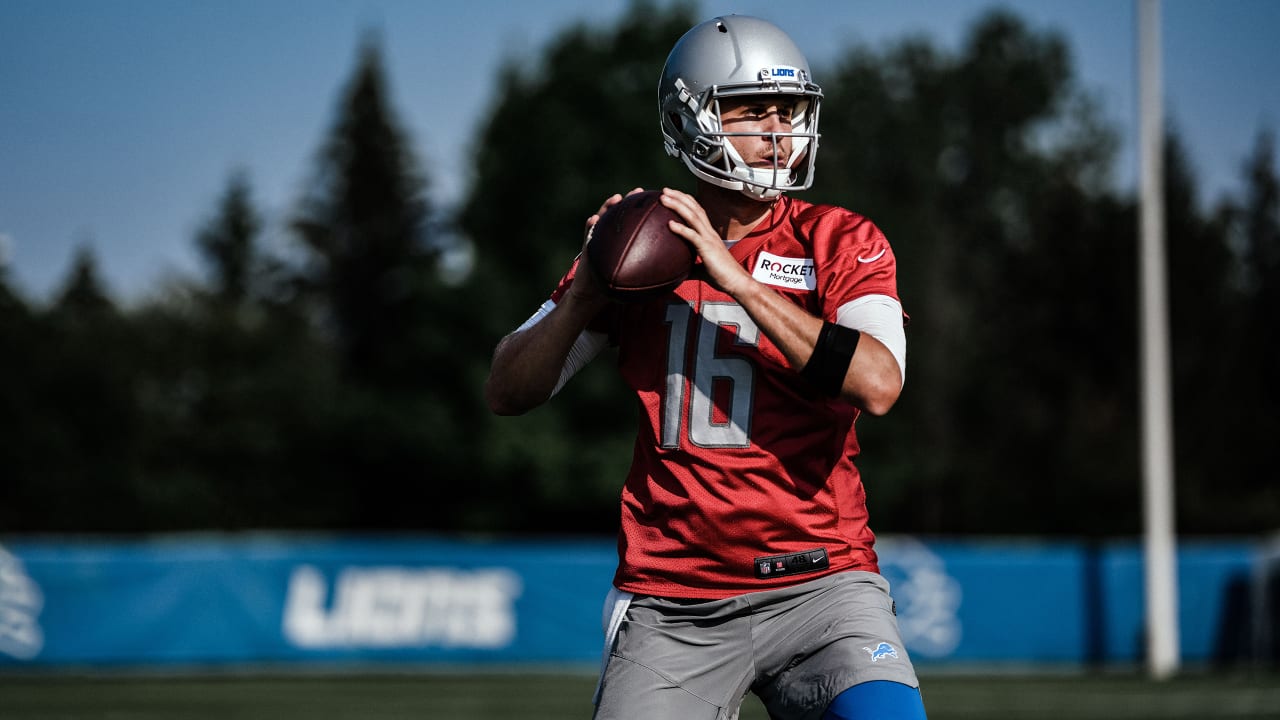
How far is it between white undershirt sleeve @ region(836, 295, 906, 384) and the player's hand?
288mm

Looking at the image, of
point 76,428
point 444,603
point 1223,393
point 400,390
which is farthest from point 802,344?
point 400,390

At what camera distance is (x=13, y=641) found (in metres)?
15.2

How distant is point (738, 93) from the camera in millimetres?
3867

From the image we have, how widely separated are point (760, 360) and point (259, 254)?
5501 cm

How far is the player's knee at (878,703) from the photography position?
11.4 ft

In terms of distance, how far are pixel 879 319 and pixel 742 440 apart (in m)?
0.44

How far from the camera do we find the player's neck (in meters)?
3.97

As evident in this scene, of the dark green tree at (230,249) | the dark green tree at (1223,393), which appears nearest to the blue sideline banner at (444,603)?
the dark green tree at (1223,393)

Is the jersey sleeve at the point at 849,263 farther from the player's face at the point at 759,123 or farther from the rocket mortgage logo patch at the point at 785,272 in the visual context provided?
the player's face at the point at 759,123

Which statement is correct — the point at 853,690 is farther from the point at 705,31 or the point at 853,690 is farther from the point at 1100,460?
the point at 1100,460

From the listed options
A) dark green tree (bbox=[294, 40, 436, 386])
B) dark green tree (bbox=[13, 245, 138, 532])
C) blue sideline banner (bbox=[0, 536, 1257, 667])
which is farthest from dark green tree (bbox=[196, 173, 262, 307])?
blue sideline banner (bbox=[0, 536, 1257, 667])

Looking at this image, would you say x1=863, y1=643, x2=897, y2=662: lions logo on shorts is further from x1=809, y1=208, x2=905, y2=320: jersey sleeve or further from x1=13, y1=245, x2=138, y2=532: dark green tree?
x1=13, y1=245, x2=138, y2=532: dark green tree

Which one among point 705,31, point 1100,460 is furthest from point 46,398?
point 705,31

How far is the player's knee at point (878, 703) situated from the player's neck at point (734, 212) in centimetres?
118
